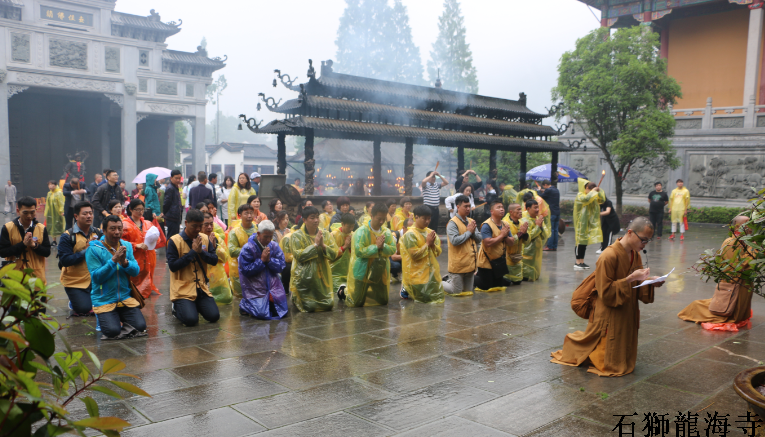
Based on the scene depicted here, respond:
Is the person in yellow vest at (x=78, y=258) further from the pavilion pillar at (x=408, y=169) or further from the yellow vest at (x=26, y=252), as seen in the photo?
the pavilion pillar at (x=408, y=169)

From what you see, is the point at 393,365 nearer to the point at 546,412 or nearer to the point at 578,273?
the point at 546,412

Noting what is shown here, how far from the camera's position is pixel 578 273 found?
10125 mm

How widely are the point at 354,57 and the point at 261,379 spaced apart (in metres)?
39.5

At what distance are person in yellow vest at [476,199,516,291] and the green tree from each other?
11.1m

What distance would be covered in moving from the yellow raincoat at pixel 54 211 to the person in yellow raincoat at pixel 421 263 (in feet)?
29.8

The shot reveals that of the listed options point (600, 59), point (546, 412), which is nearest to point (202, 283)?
point (546, 412)

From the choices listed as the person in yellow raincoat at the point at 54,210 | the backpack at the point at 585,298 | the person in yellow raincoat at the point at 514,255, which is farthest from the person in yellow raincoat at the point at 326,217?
the person in yellow raincoat at the point at 54,210

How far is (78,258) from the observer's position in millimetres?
6059

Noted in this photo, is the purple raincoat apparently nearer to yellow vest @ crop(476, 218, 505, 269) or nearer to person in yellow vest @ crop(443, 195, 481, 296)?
person in yellow vest @ crop(443, 195, 481, 296)

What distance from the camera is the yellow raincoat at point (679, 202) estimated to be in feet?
50.8

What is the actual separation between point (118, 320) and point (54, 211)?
861cm

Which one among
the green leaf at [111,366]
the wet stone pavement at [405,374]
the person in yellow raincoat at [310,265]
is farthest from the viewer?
the person in yellow raincoat at [310,265]

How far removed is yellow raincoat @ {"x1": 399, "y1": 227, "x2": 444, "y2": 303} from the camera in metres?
7.45

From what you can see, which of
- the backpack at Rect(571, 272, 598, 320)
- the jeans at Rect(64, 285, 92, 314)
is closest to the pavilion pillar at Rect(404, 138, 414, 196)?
the jeans at Rect(64, 285, 92, 314)
